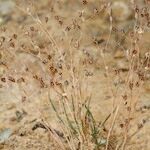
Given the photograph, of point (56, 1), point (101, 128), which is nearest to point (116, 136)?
point (101, 128)

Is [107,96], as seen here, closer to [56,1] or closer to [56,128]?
[56,128]

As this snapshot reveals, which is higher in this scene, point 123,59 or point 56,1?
point 56,1

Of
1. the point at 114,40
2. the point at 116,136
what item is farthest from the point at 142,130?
the point at 114,40

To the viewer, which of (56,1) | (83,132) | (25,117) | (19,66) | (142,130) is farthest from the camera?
(56,1)

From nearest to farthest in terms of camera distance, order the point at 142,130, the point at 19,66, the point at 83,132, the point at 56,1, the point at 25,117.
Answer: the point at 83,132
the point at 142,130
the point at 25,117
the point at 19,66
the point at 56,1

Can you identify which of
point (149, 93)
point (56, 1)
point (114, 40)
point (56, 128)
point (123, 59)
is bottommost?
point (56, 128)

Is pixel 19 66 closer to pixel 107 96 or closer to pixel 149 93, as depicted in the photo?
pixel 107 96

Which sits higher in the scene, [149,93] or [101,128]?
[149,93]

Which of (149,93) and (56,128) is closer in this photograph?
(56,128)

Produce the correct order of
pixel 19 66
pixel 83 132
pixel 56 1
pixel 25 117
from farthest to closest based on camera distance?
pixel 56 1 < pixel 19 66 < pixel 25 117 < pixel 83 132
